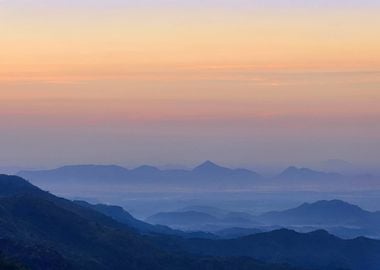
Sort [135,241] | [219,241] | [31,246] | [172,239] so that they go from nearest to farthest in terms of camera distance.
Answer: [31,246] → [135,241] → [172,239] → [219,241]

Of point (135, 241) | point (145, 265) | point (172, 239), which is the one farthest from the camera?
point (172, 239)

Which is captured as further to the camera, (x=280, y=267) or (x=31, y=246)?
(x=280, y=267)

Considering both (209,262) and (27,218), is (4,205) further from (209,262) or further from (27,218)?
(209,262)

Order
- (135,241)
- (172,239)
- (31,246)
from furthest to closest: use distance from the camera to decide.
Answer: (172,239), (135,241), (31,246)

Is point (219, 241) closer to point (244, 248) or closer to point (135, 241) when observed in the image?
point (244, 248)

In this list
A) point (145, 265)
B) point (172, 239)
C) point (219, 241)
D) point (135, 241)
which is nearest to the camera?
point (145, 265)

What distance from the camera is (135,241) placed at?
15200cm

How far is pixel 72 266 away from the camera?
11738 centimetres

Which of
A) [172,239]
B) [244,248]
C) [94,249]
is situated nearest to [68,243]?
[94,249]

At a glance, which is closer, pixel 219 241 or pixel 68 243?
pixel 68 243

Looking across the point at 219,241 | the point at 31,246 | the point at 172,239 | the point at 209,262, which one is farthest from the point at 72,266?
the point at 219,241

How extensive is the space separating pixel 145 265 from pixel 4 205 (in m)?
22.4

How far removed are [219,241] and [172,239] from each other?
14.7m

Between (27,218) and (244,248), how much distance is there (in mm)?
57270
